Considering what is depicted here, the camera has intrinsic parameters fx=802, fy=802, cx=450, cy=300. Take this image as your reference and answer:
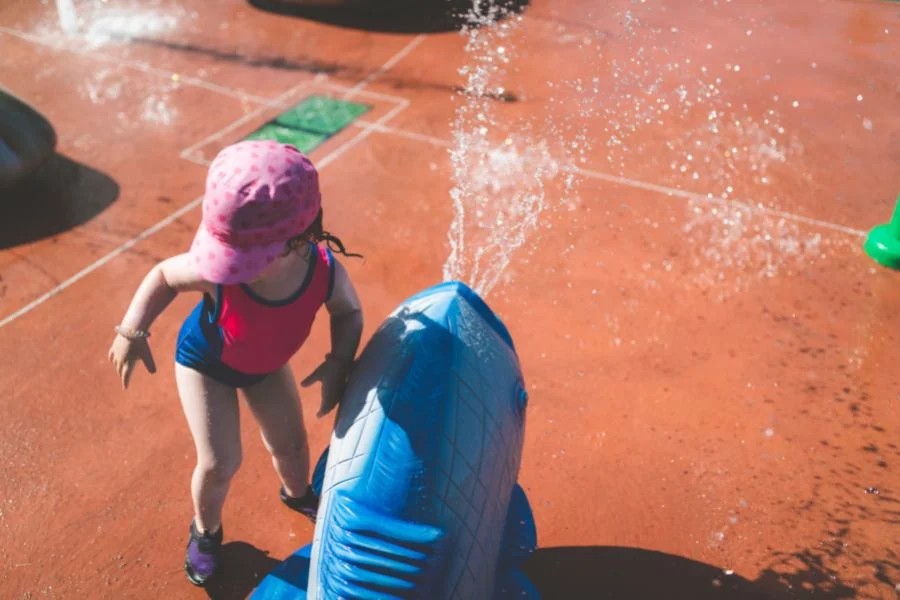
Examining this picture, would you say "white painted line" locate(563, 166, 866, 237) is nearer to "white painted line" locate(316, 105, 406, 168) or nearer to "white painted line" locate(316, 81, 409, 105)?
"white painted line" locate(316, 105, 406, 168)

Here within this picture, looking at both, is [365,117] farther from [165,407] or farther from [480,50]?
[165,407]

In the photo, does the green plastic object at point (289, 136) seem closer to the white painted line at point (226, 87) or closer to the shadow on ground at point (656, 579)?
the white painted line at point (226, 87)

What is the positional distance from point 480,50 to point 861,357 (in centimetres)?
519

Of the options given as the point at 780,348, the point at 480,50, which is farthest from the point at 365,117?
the point at 780,348

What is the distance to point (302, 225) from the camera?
8.23 feet

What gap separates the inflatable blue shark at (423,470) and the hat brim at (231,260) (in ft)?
1.63

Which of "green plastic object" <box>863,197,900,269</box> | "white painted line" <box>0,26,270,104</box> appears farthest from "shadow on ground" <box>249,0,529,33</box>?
"green plastic object" <box>863,197,900,269</box>

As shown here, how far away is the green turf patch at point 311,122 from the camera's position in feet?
21.9

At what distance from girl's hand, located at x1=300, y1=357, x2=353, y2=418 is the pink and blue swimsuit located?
6.5 inches

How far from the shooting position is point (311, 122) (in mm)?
6922

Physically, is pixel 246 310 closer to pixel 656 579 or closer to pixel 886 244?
pixel 656 579

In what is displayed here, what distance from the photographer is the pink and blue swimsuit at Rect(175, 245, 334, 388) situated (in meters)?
2.75

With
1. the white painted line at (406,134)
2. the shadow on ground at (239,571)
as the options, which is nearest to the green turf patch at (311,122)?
the white painted line at (406,134)

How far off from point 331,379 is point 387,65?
5628 millimetres
